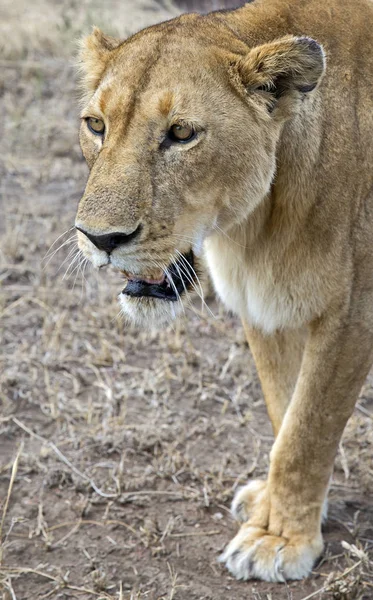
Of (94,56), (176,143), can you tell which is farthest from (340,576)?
(94,56)

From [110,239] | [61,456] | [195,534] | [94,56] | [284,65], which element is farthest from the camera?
[61,456]

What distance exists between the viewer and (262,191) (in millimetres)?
2205

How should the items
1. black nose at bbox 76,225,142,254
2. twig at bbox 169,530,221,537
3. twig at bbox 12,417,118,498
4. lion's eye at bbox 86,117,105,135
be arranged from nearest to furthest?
black nose at bbox 76,225,142,254 < lion's eye at bbox 86,117,105,135 < twig at bbox 169,530,221,537 < twig at bbox 12,417,118,498

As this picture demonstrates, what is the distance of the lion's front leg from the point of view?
7.79 feet

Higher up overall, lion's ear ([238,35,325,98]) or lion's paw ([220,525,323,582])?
lion's ear ([238,35,325,98])

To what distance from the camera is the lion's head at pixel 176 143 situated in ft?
6.66

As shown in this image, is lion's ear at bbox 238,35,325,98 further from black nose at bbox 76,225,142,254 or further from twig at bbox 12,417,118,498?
twig at bbox 12,417,118,498

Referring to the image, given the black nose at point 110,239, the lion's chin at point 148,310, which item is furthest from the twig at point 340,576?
the black nose at point 110,239

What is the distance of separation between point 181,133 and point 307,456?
920mm

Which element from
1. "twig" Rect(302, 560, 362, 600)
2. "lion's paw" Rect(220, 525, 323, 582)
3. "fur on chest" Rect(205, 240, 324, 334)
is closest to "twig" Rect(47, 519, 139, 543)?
"lion's paw" Rect(220, 525, 323, 582)

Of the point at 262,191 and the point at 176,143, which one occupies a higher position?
the point at 176,143

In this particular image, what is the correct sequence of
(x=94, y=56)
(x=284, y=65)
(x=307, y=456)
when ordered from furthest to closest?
(x=307, y=456) → (x=94, y=56) → (x=284, y=65)

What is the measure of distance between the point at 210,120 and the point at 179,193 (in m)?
0.17

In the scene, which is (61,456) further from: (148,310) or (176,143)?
(176,143)
